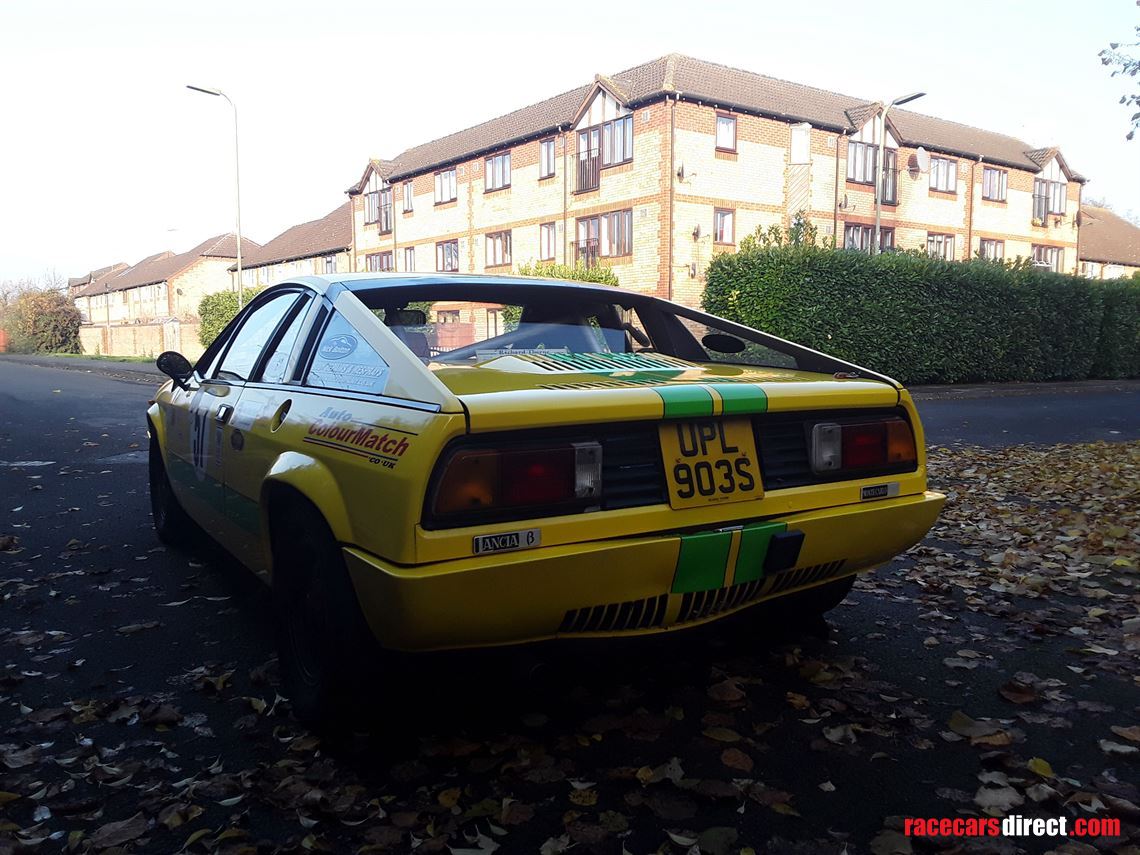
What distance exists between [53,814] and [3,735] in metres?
0.64

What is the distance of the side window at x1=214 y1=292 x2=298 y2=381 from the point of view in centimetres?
387

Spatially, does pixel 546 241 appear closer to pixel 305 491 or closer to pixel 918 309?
pixel 918 309

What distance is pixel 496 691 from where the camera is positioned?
3.24m

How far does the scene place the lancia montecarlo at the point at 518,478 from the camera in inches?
95.0

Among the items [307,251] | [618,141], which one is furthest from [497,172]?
[307,251]

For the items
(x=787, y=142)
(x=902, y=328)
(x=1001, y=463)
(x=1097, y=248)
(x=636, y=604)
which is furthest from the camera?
(x=1097, y=248)

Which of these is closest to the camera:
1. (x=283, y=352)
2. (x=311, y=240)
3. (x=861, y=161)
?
(x=283, y=352)

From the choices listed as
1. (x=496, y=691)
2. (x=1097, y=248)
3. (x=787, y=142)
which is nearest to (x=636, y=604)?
(x=496, y=691)

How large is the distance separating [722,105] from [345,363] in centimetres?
2793

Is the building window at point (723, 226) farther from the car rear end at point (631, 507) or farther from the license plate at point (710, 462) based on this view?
the license plate at point (710, 462)

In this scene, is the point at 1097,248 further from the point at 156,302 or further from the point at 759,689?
the point at 156,302

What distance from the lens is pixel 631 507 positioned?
2.60 m

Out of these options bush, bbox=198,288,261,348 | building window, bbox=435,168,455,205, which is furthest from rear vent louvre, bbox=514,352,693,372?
building window, bbox=435,168,455,205

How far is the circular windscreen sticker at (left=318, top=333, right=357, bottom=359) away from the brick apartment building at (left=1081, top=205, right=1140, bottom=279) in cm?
4811
